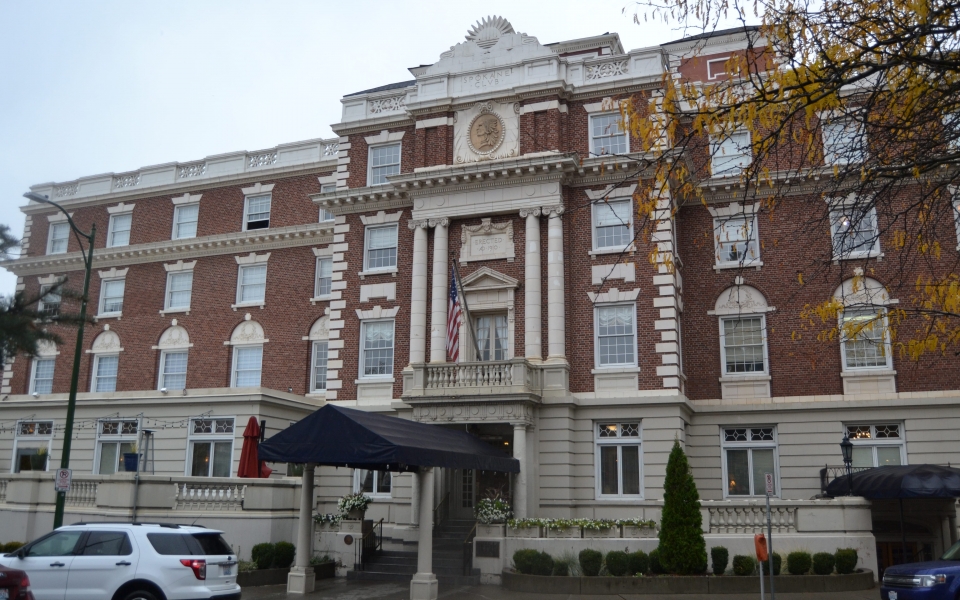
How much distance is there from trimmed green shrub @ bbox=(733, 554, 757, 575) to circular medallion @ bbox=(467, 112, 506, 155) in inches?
631

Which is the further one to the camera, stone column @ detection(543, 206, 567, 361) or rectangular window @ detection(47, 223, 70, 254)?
rectangular window @ detection(47, 223, 70, 254)

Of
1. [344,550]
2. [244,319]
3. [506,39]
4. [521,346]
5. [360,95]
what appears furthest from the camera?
[244,319]

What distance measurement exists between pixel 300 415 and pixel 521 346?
883 centimetres

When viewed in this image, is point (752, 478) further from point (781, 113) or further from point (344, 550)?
point (781, 113)

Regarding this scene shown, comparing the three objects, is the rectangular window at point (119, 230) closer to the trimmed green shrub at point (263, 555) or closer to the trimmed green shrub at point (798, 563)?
the trimmed green shrub at point (263, 555)

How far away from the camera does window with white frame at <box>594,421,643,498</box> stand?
1083 inches

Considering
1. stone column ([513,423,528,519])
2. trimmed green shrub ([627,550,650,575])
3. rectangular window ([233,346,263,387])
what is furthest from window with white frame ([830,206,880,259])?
rectangular window ([233,346,263,387])

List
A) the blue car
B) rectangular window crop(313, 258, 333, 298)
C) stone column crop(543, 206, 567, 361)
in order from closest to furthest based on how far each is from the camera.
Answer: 1. the blue car
2. stone column crop(543, 206, 567, 361)
3. rectangular window crop(313, 258, 333, 298)

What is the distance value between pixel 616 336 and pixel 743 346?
4833mm

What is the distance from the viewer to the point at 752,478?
1140 inches

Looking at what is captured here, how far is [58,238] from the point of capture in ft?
143

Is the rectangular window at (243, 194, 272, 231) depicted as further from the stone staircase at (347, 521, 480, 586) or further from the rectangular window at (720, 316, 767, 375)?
the rectangular window at (720, 316, 767, 375)

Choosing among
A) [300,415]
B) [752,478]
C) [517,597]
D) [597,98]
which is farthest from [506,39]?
[517,597]

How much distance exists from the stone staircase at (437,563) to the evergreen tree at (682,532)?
17.5ft
